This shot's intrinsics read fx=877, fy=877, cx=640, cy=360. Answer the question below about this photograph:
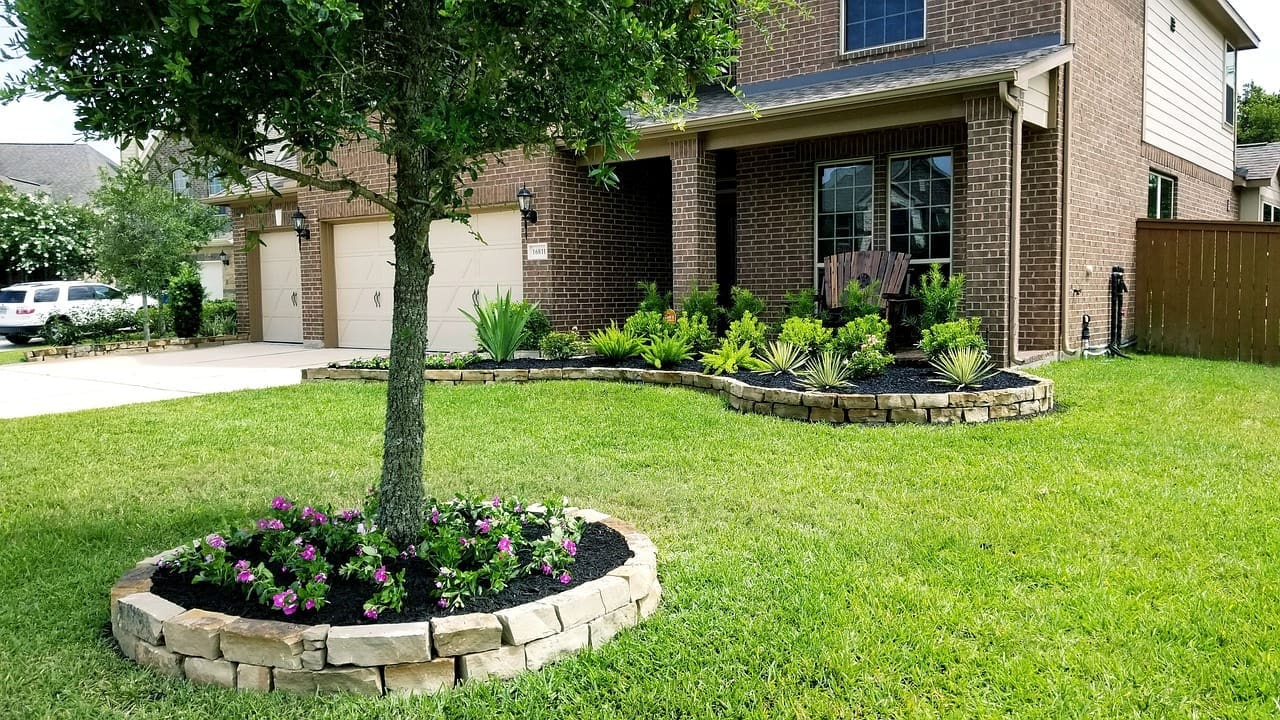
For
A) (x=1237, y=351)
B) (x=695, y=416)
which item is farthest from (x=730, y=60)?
(x=1237, y=351)

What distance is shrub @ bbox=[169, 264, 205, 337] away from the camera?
1745cm

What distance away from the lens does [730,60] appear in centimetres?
374

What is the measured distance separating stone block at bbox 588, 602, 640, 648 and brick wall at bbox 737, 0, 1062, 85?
7.53 metres

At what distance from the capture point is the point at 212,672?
9.41 feet

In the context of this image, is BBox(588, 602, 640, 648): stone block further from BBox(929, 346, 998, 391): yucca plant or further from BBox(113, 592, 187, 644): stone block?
BBox(929, 346, 998, 391): yucca plant

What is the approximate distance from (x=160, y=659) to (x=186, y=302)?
54.1ft

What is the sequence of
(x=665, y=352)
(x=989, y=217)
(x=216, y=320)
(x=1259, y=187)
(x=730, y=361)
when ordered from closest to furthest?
1. (x=730, y=361)
2. (x=989, y=217)
3. (x=665, y=352)
4. (x=1259, y=187)
5. (x=216, y=320)

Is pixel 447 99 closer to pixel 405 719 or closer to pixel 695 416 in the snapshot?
pixel 405 719

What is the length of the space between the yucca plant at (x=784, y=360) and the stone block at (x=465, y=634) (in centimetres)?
536

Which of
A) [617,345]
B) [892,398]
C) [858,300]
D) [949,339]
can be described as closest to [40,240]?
[617,345]

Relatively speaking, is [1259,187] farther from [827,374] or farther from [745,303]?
[827,374]

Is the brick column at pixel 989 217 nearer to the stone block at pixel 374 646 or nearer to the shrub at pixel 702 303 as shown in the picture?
the shrub at pixel 702 303

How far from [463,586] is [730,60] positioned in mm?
2404

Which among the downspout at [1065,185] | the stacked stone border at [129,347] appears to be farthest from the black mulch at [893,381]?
the stacked stone border at [129,347]
